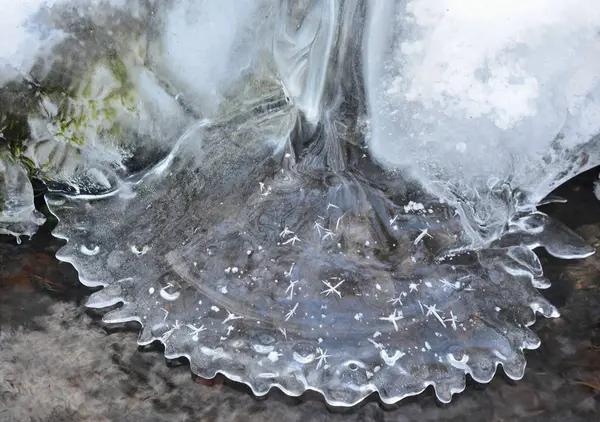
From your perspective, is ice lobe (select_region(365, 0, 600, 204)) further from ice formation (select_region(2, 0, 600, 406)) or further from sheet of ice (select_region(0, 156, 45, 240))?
sheet of ice (select_region(0, 156, 45, 240))

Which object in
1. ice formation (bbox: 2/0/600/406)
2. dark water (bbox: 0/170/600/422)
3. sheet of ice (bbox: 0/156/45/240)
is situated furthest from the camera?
sheet of ice (bbox: 0/156/45/240)

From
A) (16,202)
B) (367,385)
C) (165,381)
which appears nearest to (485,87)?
(367,385)

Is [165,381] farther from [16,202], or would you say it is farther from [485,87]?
[485,87]

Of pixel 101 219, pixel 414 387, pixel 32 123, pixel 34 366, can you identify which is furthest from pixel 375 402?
pixel 32 123

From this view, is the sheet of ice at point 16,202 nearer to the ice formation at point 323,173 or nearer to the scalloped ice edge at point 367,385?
the ice formation at point 323,173

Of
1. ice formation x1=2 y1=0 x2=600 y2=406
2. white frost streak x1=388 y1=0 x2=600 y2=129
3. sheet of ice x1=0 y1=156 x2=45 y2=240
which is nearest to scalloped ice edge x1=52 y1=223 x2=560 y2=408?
ice formation x1=2 y1=0 x2=600 y2=406

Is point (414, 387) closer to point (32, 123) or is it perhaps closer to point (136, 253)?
point (136, 253)

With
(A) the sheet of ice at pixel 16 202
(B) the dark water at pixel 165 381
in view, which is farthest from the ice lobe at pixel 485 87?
(A) the sheet of ice at pixel 16 202
